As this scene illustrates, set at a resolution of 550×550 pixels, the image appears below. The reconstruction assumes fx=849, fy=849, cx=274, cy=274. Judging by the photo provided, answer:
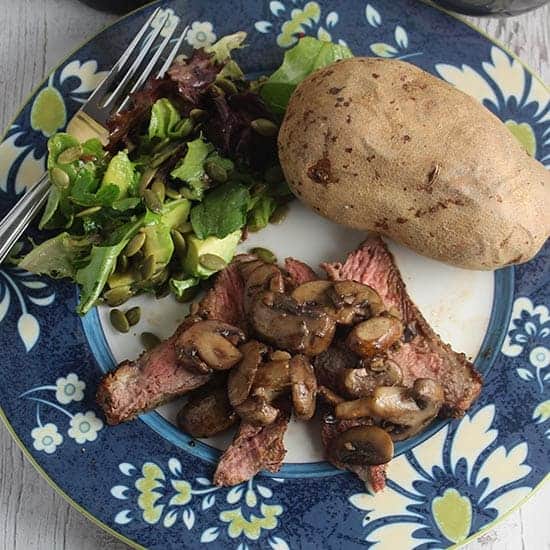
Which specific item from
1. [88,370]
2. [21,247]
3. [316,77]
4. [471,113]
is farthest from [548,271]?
[21,247]

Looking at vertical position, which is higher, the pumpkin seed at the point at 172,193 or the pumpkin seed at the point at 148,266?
the pumpkin seed at the point at 172,193

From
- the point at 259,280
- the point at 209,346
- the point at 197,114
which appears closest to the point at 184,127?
the point at 197,114

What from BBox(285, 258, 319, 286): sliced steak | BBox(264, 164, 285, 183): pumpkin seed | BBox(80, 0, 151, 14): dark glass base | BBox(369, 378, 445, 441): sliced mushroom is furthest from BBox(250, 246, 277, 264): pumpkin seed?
BBox(80, 0, 151, 14): dark glass base

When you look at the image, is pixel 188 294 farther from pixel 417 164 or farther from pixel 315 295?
Answer: pixel 417 164

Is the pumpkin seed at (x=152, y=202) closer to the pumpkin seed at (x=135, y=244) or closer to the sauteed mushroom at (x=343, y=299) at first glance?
the pumpkin seed at (x=135, y=244)

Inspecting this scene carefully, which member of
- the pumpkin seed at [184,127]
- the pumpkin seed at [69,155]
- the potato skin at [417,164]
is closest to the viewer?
the potato skin at [417,164]

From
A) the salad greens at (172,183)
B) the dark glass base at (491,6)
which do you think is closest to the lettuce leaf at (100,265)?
the salad greens at (172,183)
